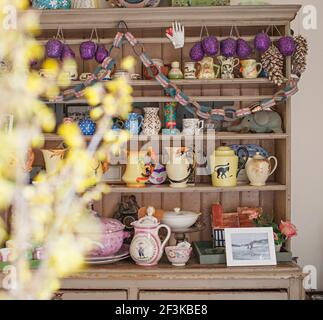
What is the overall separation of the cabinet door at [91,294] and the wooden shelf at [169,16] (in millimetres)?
1194

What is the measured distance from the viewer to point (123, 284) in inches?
83.4

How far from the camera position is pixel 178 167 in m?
2.32

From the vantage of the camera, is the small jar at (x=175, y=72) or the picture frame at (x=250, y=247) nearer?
the picture frame at (x=250, y=247)

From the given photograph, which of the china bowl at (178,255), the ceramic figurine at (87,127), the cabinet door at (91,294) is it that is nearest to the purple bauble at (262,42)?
the ceramic figurine at (87,127)

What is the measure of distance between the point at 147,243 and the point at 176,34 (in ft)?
3.10

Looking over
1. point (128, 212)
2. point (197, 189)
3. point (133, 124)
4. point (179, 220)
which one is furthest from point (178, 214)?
point (133, 124)

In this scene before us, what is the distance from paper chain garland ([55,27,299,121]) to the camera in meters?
2.28

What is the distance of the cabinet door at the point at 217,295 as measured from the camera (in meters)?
2.08

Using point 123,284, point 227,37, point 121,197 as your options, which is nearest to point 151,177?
point 121,197

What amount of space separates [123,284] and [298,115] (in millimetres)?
1206

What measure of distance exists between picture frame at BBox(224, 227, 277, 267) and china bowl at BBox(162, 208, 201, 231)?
0.19 m

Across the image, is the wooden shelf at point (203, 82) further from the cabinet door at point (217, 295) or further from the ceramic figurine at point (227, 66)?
the cabinet door at point (217, 295)

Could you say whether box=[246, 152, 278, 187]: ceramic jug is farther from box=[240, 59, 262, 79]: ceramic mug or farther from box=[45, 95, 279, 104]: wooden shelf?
box=[240, 59, 262, 79]: ceramic mug

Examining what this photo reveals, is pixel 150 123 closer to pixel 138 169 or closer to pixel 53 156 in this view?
pixel 138 169
